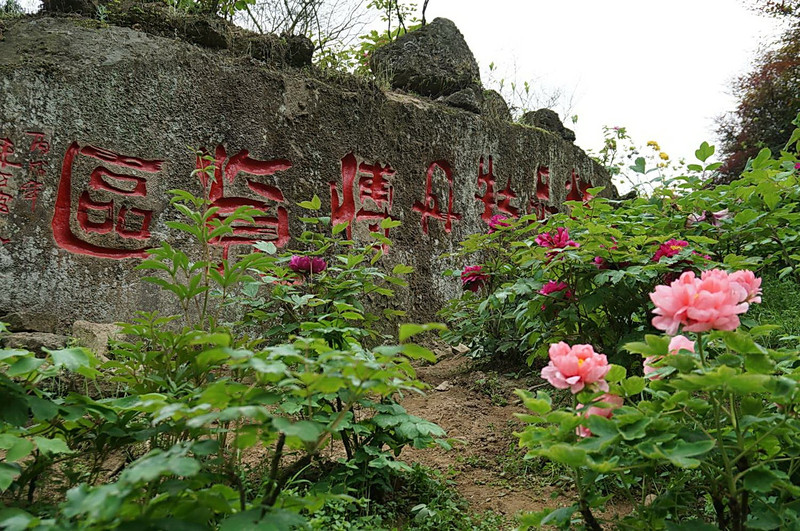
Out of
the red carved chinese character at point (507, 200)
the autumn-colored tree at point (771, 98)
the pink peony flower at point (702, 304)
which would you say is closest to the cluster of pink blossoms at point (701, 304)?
the pink peony flower at point (702, 304)

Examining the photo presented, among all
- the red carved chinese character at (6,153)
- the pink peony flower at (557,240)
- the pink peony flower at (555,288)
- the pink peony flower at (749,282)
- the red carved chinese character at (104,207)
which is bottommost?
the pink peony flower at (555,288)

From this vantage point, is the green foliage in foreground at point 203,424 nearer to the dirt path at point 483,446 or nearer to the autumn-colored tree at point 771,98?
the dirt path at point 483,446

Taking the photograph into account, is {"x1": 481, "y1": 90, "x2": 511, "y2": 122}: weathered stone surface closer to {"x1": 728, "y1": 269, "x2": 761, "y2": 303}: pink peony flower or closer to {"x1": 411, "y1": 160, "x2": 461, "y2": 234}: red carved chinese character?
{"x1": 411, "y1": 160, "x2": 461, "y2": 234}: red carved chinese character

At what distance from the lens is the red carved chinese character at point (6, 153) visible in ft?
9.39

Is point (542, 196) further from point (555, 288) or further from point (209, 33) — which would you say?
point (555, 288)

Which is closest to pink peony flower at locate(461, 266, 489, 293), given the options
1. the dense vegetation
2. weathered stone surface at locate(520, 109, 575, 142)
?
the dense vegetation

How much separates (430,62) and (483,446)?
3.70 meters

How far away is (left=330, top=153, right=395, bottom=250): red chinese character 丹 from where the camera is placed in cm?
390

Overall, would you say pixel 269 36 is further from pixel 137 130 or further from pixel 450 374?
pixel 450 374

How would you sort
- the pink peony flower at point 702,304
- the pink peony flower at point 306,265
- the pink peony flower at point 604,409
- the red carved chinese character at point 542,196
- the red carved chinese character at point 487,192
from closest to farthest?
the pink peony flower at point 702,304, the pink peony flower at point 604,409, the pink peony flower at point 306,265, the red carved chinese character at point 487,192, the red carved chinese character at point 542,196

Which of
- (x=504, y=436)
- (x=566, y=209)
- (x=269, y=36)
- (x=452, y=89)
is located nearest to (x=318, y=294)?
(x=504, y=436)

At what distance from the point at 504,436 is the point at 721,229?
130cm

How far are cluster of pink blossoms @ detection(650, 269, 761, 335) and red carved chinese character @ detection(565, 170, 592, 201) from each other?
4.84 meters

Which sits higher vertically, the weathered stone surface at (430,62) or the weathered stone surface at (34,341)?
the weathered stone surface at (430,62)
